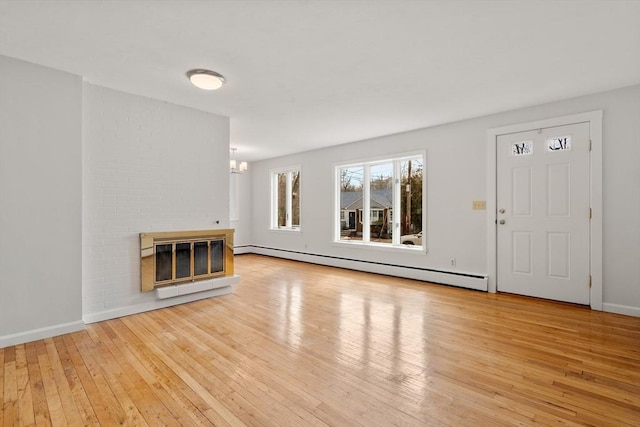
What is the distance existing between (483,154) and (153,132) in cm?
460

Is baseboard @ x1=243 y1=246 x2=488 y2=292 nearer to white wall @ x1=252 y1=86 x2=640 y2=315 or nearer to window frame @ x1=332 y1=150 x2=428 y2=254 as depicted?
white wall @ x1=252 y1=86 x2=640 y2=315

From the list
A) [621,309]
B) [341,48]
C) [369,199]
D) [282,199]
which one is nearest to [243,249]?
[282,199]

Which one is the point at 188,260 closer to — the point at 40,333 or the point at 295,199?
the point at 40,333

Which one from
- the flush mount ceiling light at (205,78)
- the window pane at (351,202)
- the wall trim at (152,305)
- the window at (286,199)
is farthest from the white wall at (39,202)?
the window at (286,199)

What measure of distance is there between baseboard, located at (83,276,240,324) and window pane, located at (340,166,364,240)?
2.87 metres

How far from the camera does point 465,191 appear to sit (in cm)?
488

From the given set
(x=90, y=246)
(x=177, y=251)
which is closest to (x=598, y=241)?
(x=177, y=251)

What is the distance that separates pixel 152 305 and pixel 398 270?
153 inches

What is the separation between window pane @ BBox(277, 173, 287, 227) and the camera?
812cm

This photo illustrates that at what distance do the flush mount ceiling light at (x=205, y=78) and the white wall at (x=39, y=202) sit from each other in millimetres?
1183

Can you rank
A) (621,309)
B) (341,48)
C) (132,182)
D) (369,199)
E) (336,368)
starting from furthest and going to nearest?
1. (369,199)
2. (132,182)
3. (621,309)
4. (341,48)
5. (336,368)

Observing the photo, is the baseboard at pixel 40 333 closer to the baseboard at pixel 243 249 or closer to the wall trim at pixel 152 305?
the wall trim at pixel 152 305

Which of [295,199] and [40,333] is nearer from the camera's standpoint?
[40,333]

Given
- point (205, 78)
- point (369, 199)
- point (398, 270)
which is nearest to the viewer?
point (205, 78)
